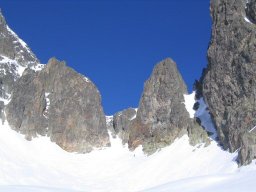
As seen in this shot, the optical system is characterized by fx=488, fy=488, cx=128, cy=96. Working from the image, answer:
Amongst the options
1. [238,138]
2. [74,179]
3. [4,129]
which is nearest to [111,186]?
[74,179]

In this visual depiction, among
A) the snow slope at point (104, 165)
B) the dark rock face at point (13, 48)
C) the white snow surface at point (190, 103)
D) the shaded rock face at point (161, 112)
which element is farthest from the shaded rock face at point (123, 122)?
the dark rock face at point (13, 48)

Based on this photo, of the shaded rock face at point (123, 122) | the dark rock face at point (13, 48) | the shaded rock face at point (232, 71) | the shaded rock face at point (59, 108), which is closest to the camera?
the shaded rock face at point (232, 71)

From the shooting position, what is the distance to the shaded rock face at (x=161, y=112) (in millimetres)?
99375

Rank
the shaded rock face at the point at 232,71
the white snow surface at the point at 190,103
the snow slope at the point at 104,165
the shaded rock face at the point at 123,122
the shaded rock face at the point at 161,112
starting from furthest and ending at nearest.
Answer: the shaded rock face at the point at 123,122 → the white snow surface at the point at 190,103 → the shaded rock face at the point at 161,112 → the snow slope at the point at 104,165 → the shaded rock face at the point at 232,71

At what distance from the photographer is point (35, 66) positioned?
132m

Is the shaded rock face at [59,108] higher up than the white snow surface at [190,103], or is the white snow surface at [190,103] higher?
the shaded rock face at [59,108]

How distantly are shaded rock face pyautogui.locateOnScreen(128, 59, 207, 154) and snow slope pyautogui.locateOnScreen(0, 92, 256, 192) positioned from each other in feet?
10.2

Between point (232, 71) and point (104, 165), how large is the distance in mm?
36814

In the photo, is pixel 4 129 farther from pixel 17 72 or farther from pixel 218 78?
pixel 218 78

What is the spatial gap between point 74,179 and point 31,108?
89.9 feet

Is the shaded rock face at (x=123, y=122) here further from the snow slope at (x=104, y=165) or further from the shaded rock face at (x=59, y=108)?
the snow slope at (x=104, y=165)

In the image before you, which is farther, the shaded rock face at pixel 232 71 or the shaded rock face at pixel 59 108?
the shaded rock face at pixel 59 108

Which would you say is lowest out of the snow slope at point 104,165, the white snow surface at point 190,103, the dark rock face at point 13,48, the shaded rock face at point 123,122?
the snow slope at point 104,165

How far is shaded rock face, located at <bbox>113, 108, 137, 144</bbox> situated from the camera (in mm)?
119956
